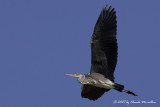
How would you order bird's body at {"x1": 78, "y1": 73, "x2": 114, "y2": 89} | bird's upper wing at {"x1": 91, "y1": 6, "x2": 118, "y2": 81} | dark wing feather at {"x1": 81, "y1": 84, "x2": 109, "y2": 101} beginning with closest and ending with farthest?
bird's body at {"x1": 78, "y1": 73, "x2": 114, "y2": 89}, bird's upper wing at {"x1": 91, "y1": 6, "x2": 118, "y2": 81}, dark wing feather at {"x1": 81, "y1": 84, "x2": 109, "y2": 101}

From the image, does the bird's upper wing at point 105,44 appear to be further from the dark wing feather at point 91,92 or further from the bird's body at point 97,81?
the dark wing feather at point 91,92

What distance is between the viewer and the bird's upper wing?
47.0ft

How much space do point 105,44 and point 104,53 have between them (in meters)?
0.31

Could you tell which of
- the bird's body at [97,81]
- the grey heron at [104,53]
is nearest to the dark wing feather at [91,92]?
the grey heron at [104,53]

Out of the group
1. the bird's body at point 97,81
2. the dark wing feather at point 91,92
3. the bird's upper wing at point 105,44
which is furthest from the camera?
the dark wing feather at point 91,92

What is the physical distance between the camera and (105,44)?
14.4m

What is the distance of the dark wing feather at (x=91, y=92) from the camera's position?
607 inches

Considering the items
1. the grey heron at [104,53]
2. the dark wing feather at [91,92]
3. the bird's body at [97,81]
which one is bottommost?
the dark wing feather at [91,92]

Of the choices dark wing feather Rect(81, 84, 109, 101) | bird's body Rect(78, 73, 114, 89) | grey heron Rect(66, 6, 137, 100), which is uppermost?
grey heron Rect(66, 6, 137, 100)

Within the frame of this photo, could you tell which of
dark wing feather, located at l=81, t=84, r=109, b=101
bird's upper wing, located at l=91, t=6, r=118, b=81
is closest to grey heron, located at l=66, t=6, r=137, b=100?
bird's upper wing, located at l=91, t=6, r=118, b=81

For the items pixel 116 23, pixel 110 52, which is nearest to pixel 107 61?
pixel 110 52

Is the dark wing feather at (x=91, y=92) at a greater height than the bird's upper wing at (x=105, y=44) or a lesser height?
lesser

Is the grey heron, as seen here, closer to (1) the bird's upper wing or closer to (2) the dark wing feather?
(1) the bird's upper wing

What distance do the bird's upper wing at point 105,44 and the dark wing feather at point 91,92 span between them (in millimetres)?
1068
